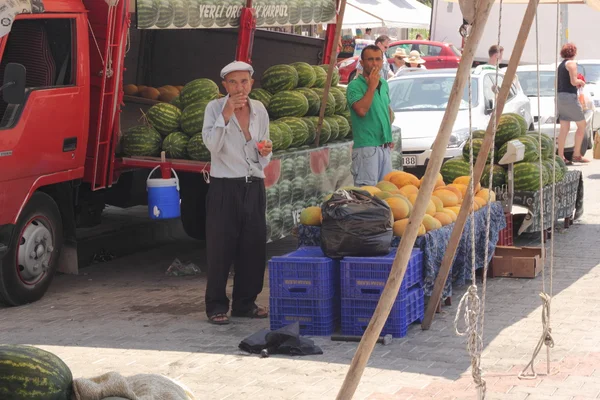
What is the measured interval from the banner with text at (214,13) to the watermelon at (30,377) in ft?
17.9

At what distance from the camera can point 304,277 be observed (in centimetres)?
786

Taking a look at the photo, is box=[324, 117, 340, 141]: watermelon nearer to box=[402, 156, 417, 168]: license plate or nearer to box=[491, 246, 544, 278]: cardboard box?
box=[491, 246, 544, 278]: cardboard box

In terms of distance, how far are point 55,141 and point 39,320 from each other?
1545 mm

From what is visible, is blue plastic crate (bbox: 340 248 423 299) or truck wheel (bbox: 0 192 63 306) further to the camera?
truck wheel (bbox: 0 192 63 306)

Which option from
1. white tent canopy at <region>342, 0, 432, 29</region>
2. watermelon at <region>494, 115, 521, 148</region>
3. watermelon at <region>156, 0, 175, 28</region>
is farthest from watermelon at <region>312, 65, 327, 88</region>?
white tent canopy at <region>342, 0, 432, 29</region>

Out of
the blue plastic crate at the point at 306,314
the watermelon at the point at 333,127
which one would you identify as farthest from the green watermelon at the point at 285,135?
the blue plastic crate at the point at 306,314

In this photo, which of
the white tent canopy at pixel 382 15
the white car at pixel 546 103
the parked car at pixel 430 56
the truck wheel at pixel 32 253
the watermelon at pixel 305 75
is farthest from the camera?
the parked car at pixel 430 56

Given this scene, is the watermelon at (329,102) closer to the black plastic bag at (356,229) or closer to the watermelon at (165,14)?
the watermelon at (165,14)

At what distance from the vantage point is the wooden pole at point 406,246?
167 inches

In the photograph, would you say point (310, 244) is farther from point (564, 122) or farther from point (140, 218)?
point (564, 122)

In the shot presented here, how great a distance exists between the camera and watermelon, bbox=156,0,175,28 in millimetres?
9406

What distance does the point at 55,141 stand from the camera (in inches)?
356

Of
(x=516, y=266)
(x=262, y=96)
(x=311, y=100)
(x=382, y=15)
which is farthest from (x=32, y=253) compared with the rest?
(x=382, y=15)

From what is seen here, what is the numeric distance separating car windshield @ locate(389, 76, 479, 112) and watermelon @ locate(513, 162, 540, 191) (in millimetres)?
4307
